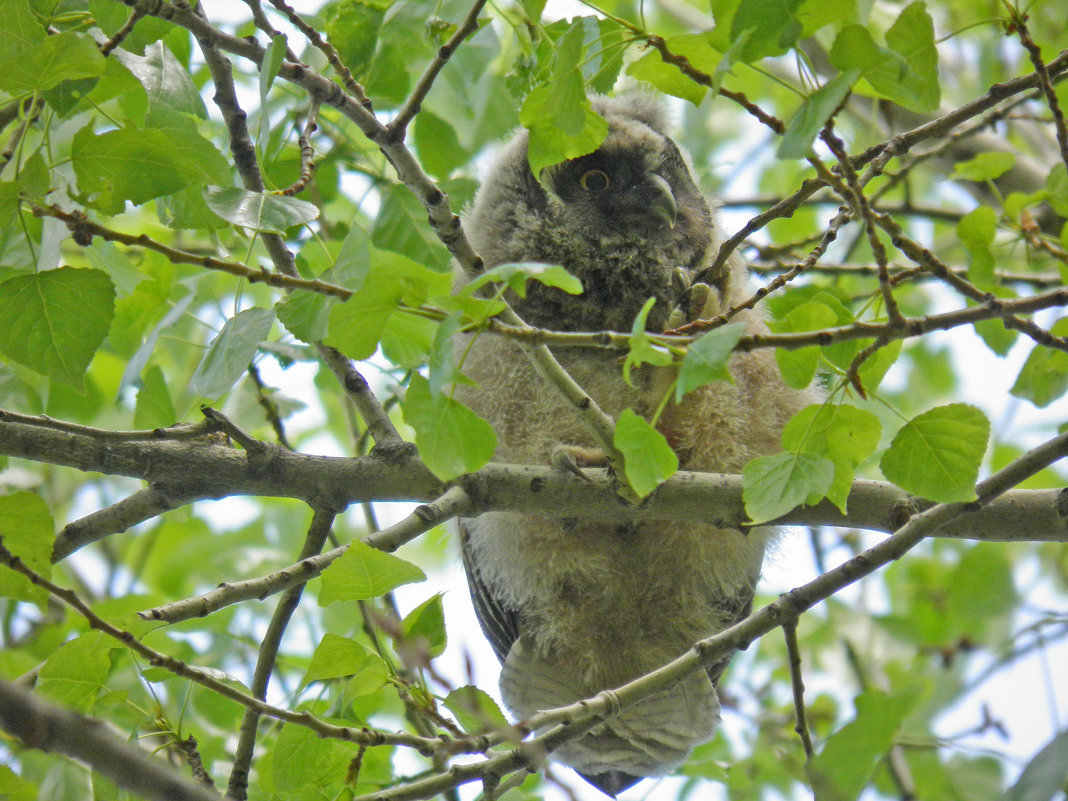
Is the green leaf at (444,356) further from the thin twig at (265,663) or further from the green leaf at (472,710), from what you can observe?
the thin twig at (265,663)

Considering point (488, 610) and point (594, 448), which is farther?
point (488, 610)

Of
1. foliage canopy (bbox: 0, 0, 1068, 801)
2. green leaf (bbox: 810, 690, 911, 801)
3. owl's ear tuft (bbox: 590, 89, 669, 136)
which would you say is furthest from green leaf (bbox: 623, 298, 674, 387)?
owl's ear tuft (bbox: 590, 89, 669, 136)

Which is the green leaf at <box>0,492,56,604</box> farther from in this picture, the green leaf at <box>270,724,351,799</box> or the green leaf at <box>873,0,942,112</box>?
the green leaf at <box>873,0,942,112</box>

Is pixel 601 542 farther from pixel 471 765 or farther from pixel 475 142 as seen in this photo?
pixel 475 142

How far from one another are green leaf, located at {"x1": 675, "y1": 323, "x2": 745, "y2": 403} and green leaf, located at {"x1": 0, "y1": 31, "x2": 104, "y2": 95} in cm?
99

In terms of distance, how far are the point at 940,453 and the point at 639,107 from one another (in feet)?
7.27

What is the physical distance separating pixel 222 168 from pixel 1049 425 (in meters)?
3.34

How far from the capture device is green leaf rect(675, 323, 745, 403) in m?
1.20

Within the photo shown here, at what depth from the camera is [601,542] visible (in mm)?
2531

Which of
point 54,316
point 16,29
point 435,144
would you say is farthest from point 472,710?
point 435,144

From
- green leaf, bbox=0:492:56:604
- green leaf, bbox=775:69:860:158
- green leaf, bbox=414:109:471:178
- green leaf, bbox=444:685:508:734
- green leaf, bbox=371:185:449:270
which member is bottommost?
green leaf, bbox=444:685:508:734

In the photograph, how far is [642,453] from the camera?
4.62 ft

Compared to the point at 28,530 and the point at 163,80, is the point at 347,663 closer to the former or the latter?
the point at 28,530

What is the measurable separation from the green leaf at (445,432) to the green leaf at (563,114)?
0.48 meters
